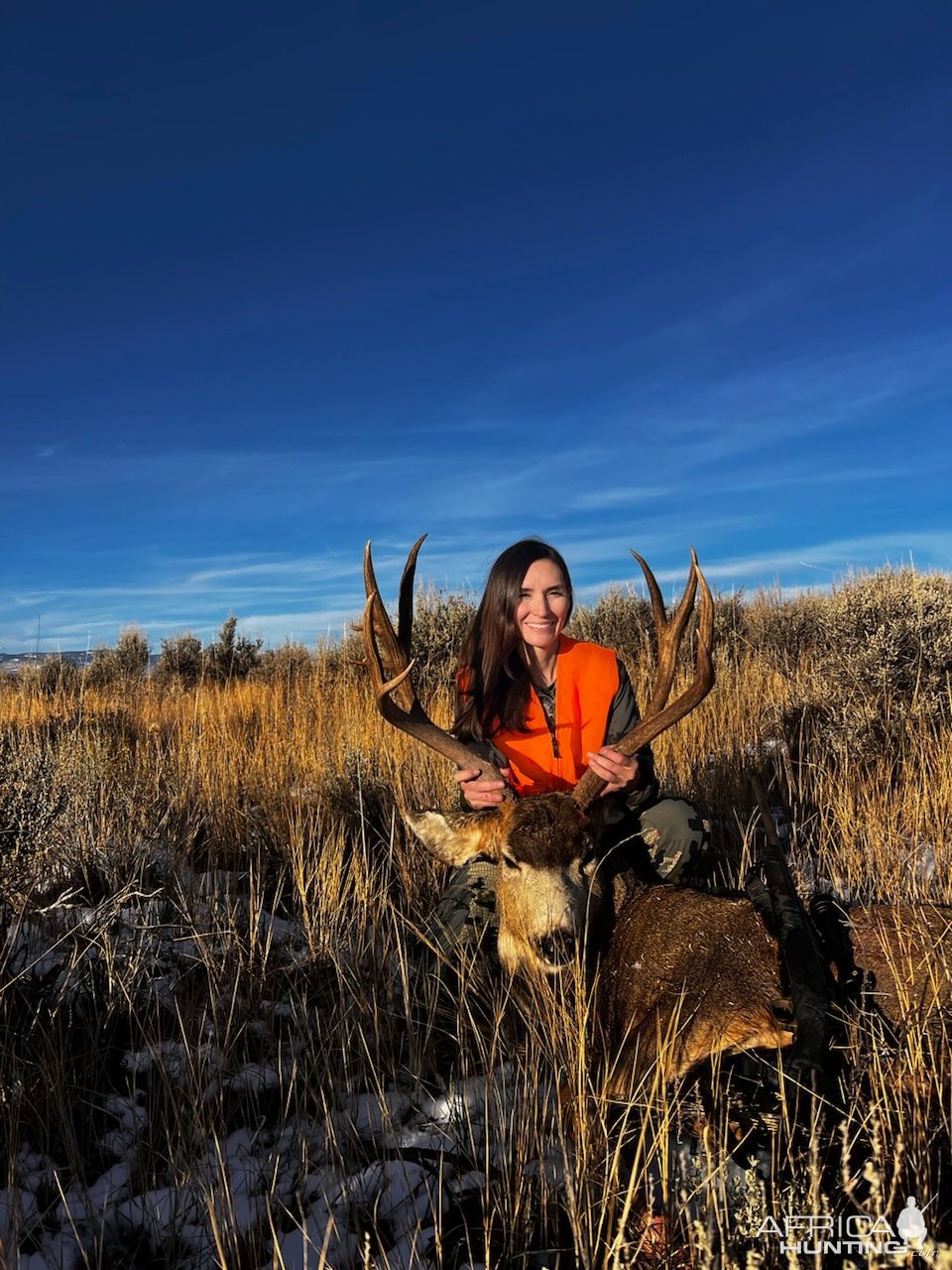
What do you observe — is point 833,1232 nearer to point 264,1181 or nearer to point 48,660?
point 264,1181

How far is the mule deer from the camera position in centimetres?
228

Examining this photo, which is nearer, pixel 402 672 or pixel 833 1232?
pixel 833 1232

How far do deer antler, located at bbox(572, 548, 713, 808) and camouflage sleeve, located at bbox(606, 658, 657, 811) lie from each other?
21cm

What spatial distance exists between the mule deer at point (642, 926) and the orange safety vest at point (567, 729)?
0.52m

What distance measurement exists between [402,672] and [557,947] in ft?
4.00

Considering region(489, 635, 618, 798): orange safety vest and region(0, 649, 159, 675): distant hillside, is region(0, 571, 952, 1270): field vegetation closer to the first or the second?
region(489, 635, 618, 798): orange safety vest

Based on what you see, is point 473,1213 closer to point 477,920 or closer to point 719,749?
point 477,920

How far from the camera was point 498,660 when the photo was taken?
12.8ft

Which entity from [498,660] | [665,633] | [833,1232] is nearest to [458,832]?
[498,660]

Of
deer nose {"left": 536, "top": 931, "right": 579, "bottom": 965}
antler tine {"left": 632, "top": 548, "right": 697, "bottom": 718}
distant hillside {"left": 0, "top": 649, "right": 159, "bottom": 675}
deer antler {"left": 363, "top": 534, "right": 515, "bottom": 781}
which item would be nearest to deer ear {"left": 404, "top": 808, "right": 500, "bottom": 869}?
deer antler {"left": 363, "top": 534, "right": 515, "bottom": 781}

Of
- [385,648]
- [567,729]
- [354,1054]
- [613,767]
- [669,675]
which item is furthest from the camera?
[567,729]

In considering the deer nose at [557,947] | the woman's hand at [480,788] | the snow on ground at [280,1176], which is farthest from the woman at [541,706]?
the snow on ground at [280,1176]

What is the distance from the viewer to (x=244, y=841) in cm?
500

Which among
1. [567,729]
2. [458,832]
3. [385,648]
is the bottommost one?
[458,832]
